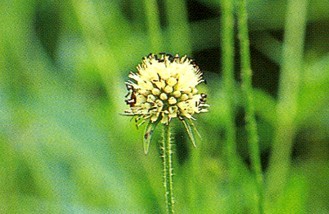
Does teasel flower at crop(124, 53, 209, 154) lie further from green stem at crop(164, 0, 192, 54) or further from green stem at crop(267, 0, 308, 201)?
green stem at crop(164, 0, 192, 54)

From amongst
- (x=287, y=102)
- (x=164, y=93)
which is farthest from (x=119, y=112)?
(x=164, y=93)

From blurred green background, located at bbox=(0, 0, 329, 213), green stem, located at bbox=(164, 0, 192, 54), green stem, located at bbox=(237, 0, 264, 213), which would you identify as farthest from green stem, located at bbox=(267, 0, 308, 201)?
green stem, located at bbox=(237, 0, 264, 213)

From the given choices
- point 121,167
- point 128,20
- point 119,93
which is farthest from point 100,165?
point 128,20

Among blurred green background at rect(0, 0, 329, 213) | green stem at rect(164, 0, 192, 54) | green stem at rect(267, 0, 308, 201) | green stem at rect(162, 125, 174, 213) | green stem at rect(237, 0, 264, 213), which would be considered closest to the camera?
green stem at rect(162, 125, 174, 213)

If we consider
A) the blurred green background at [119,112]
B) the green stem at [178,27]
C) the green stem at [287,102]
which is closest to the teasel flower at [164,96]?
the blurred green background at [119,112]

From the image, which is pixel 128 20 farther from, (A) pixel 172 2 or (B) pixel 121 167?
(B) pixel 121 167

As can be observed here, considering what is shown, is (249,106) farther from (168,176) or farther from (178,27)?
(178,27)

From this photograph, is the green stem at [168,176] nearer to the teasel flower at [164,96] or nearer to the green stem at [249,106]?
the teasel flower at [164,96]
